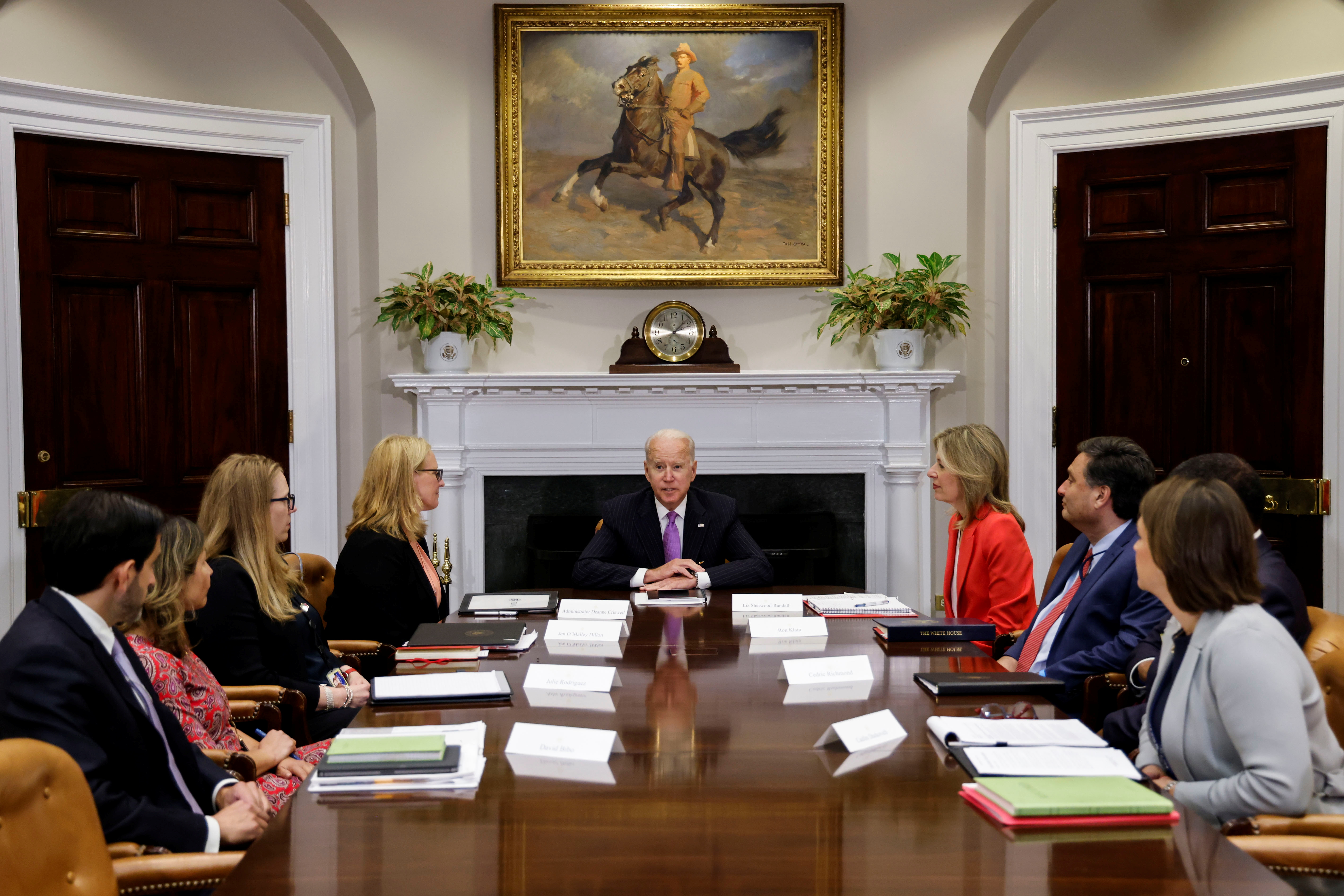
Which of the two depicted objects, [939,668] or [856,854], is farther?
[939,668]

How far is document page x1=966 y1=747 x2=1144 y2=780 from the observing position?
5.71 feet

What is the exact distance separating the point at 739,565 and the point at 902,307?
2.12m

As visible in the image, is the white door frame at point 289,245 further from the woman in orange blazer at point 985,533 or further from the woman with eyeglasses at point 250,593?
the woman in orange blazer at point 985,533

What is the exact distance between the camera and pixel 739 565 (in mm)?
4020

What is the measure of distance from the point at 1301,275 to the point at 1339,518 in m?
1.13

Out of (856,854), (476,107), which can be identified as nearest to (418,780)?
(856,854)

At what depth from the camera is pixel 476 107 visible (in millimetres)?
5754

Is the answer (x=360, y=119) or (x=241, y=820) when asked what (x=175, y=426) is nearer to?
(x=360, y=119)

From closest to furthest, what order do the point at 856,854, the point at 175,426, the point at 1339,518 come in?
1. the point at 856,854
2. the point at 1339,518
3. the point at 175,426

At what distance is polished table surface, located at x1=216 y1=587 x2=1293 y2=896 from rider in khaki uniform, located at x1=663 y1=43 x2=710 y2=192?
4176 millimetres

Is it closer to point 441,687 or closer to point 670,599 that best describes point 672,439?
point 670,599

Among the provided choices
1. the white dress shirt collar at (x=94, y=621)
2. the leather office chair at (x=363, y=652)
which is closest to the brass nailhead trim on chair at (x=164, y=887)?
the white dress shirt collar at (x=94, y=621)

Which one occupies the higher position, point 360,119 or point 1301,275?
point 360,119

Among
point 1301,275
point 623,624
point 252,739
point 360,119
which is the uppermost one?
point 360,119
